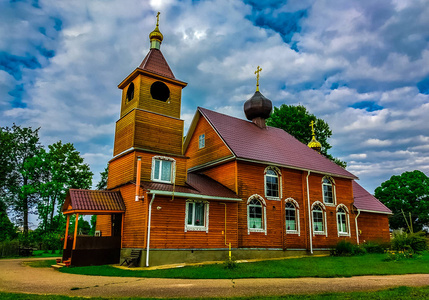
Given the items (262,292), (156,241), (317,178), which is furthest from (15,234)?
(262,292)

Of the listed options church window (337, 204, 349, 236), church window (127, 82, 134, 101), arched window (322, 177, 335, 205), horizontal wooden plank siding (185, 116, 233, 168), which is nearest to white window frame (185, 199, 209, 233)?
horizontal wooden plank siding (185, 116, 233, 168)

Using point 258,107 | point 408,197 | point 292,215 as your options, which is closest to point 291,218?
point 292,215

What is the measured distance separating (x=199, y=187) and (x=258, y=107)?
9107 millimetres

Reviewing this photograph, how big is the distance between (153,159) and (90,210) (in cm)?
387

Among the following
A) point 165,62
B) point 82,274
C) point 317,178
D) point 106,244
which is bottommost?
point 82,274

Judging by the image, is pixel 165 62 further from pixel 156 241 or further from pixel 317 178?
pixel 317 178

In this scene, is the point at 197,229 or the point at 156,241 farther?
the point at 197,229

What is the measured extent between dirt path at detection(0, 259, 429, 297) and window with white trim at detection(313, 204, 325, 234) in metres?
9.49

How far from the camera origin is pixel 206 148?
21.0 m

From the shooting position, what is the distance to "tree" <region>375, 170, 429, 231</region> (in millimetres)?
43969

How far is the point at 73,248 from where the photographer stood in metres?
14.7

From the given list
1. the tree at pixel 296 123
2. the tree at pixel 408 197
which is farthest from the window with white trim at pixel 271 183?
the tree at pixel 408 197

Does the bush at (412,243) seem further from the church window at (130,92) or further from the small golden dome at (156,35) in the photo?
the small golden dome at (156,35)

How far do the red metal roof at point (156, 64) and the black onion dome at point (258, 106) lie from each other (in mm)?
7117
